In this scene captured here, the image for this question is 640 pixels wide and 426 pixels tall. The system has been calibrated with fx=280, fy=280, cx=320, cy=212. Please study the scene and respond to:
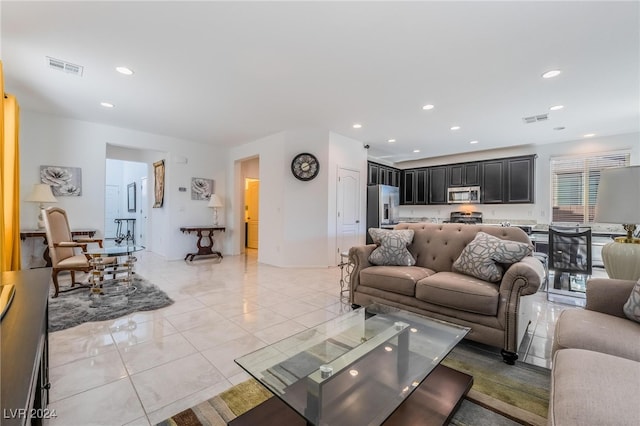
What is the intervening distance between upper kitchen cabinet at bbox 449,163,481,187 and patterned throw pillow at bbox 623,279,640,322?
5.51 meters

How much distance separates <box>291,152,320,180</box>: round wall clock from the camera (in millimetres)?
5148

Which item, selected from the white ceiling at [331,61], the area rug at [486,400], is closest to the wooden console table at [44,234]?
the white ceiling at [331,61]

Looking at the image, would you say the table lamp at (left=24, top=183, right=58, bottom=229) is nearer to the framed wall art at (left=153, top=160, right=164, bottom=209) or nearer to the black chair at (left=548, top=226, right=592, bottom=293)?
the framed wall art at (left=153, top=160, right=164, bottom=209)

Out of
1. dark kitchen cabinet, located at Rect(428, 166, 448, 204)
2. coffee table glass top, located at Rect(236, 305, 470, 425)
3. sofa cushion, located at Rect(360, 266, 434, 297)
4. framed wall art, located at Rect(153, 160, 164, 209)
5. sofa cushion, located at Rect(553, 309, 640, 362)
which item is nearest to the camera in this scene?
coffee table glass top, located at Rect(236, 305, 470, 425)

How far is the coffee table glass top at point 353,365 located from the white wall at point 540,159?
18.9 feet

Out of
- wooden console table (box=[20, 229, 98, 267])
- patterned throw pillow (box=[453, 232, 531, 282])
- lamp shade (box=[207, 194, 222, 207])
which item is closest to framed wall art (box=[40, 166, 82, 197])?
wooden console table (box=[20, 229, 98, 267])

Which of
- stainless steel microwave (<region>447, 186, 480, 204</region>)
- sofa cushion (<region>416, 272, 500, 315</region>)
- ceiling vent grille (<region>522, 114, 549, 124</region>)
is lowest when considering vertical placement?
sofa cushion (<region>416, 272, 500, 315</region>)

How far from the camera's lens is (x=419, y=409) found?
4.34 feet

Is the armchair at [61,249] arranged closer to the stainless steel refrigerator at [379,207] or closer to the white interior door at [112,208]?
the stainless steel refrigerator at [379,207]

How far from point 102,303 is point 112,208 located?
23.4 ft

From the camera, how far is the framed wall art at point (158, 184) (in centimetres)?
607

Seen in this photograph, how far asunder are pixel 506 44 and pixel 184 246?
6233mm

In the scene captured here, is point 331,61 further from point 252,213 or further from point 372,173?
point 252,213

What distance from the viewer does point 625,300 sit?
162 cm
